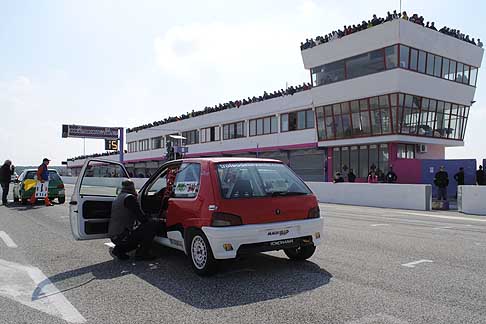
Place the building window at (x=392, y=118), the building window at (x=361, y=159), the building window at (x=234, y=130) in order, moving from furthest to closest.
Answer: the building window at (x=234, y=130)
the building window at (x=361, y=159)
the building window at (x=392, y=118)

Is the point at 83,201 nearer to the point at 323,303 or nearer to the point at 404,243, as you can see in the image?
the point at 323,303

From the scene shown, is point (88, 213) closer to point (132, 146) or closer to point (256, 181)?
point (256, 181)

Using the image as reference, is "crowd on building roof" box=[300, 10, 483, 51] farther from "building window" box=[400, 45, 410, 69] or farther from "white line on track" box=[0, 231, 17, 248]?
"white line on track" box=[0, 231, 17, 248]

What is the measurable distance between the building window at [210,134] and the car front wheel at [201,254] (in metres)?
42.3

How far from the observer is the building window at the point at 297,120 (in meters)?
36.8

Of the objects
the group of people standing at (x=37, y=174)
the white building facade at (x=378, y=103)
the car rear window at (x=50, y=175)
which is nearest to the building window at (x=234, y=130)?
the white building facade at (x=378, y=103)

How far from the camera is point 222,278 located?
5.66 m

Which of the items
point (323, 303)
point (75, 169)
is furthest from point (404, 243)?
point (75, 169)

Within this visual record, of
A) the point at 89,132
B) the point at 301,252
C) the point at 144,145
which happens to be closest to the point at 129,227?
the point at 301,252

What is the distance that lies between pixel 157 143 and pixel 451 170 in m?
44.5

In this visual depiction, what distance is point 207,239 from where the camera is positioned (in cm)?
555

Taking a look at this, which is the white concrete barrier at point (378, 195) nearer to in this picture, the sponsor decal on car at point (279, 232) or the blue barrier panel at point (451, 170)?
the blue barrier panel at point (451, 170)

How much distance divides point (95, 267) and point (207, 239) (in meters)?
2.09

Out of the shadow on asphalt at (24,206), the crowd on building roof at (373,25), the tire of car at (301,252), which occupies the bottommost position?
the shadow on asphalt at (24,206)
